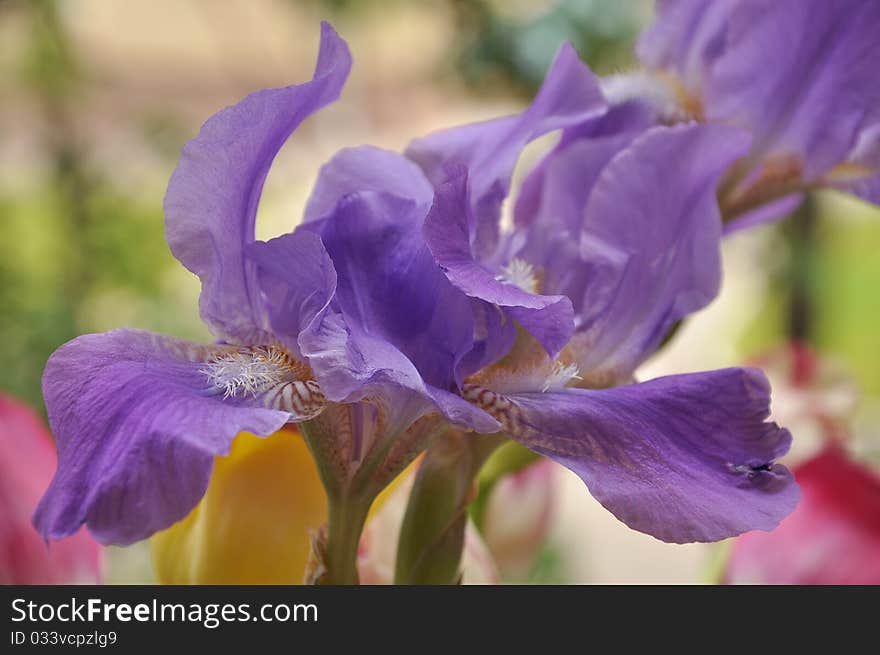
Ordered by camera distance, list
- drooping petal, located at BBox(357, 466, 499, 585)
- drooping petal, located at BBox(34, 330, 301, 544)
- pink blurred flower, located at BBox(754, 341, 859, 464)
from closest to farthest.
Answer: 1. drooping petal, located at BBox(34, 330, 301, 544)
2. drooping petal, located at BBox(357, 466, 499, 585)
3. pink blurred flower, located at BBox(754, 341, 859, 464)

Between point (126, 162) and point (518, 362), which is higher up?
point (126, 162)

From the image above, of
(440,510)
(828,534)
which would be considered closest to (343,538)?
(440,510)

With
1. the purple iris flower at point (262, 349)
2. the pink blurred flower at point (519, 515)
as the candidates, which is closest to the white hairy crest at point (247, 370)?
the purple iris flower at point (262, 349)

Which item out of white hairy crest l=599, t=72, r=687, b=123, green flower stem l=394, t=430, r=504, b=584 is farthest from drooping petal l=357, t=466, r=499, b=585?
white hairy crest l=599, t=72, r=687, b=123

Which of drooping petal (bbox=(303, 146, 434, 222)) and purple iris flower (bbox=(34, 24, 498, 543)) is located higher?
drooping petal (bbox=(303, 146, 434, 222))

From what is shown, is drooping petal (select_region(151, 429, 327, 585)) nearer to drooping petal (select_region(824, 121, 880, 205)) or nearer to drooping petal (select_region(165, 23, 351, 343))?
drooping petal (select_region(165, 23, 351, 343))
